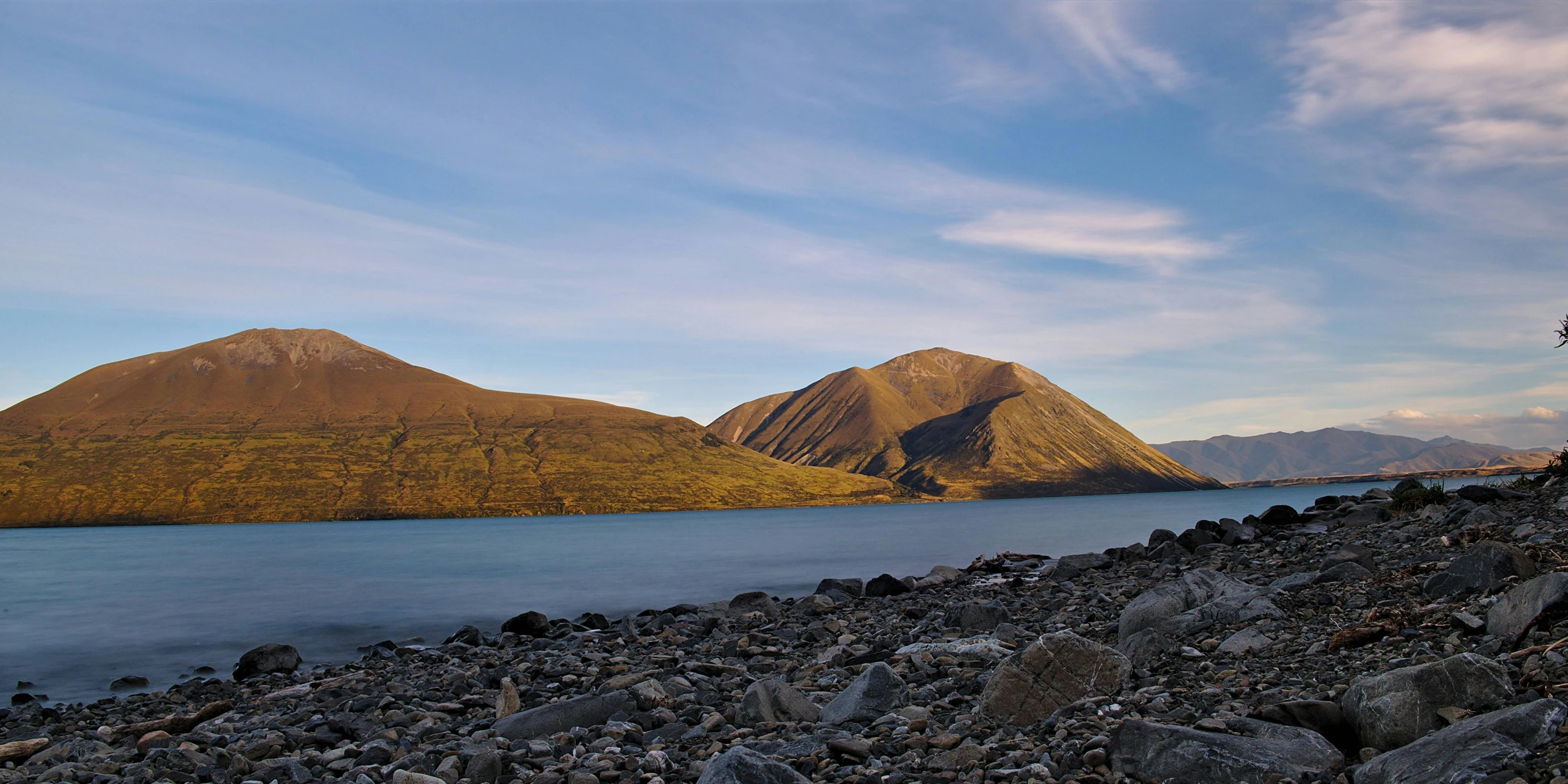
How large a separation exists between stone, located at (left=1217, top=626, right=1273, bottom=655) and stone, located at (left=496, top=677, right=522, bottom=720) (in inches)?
430

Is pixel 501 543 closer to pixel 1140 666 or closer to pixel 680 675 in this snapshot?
pixel 680 675

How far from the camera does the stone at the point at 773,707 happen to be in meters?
12.0

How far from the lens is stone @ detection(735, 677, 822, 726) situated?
12.0 m

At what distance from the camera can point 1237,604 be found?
47.1 feet

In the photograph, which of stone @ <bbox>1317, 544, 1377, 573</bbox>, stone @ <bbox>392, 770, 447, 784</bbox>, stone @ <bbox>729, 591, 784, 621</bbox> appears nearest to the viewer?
stone @ <bbox>392, 770, 447, 784</bbox>

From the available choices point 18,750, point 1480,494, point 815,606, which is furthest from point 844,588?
Answer: point 18,750

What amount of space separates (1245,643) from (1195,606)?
3.05m

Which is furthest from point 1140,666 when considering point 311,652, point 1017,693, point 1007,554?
point 1007,554

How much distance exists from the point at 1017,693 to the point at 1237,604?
6.00 meters

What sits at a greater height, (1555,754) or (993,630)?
(1555,754)

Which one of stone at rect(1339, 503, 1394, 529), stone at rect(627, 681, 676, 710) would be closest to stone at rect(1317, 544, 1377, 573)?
stone at rect(1339, 503, 1394, 529)

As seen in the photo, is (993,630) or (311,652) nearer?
(993,630)

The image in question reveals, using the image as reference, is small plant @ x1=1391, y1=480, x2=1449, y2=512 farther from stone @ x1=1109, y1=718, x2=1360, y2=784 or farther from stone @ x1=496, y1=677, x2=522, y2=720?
stone @ x1=496, y1=677, x2=522, y2=720

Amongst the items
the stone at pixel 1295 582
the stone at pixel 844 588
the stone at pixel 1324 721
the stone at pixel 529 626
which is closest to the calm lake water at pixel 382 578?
the stone at pixel 529 626
